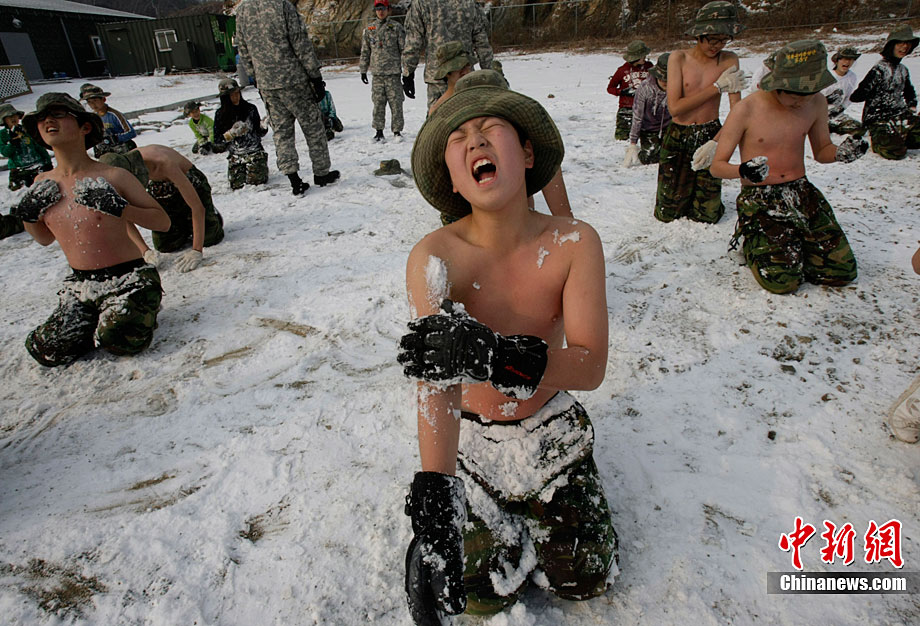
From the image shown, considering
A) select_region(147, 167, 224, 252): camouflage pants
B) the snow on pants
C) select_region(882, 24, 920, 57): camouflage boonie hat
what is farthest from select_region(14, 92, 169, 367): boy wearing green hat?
select_region(882, 24, 920, 57): camouflage boonie hat

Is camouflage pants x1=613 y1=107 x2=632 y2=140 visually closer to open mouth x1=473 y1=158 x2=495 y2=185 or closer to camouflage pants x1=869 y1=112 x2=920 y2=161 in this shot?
camouflage pants x1=869 y1=112 x2=920 y2=161

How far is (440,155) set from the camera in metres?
1.52

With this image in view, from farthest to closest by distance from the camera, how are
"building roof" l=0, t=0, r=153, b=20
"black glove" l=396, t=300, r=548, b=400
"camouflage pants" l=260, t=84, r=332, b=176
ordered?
"building roof" l=0, t=0, r=153, b=20, "camouflage pants" l=260, t=84, r=332, b=176, "black glove" l=396, t=300, r=548, b=400

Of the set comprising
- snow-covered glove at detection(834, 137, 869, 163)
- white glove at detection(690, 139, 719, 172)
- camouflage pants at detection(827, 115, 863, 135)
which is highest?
snow-covered glove at detection(834, 137, 869, 163)

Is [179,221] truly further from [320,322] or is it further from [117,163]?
[320,322]

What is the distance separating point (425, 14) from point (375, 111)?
1.93 metres

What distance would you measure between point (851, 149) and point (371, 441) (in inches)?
133

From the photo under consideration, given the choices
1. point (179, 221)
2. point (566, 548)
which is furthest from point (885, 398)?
point (179, 221)

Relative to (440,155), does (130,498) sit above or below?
below

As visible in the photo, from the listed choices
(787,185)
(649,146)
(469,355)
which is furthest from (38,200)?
(649,146)

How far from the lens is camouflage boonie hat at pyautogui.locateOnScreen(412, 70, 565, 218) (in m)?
1.45

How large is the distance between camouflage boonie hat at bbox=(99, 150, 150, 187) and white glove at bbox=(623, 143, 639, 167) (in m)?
4.78

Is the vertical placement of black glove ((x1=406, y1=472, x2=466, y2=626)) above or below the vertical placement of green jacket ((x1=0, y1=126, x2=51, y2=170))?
below

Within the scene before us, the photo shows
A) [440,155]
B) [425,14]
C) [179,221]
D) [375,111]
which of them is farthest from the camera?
[375,111]
